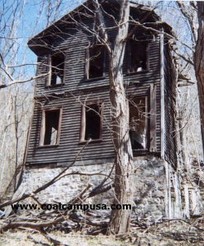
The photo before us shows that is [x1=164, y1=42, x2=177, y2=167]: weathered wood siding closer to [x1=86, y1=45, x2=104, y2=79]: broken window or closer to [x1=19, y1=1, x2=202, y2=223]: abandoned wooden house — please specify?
[x1=19, y1=1, x2=202, y2=223]: abandoned wooden house

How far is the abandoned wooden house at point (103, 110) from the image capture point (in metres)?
12.9

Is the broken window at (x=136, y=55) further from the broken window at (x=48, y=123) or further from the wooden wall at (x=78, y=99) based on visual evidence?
the broken window at (x=48, y=123)

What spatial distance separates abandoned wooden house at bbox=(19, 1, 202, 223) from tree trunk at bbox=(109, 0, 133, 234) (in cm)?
143

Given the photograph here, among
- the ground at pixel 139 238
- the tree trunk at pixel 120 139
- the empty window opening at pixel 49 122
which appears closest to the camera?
the ground at pixel 139 238

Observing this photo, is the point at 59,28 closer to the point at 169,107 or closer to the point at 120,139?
the point at 169,107

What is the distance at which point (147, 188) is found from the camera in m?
12.6

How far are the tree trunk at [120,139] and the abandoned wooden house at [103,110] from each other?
1426mm

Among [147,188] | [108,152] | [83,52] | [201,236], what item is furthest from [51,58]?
[201,236]

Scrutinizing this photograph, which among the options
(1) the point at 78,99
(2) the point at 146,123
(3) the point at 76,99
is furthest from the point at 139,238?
(3) the point at 76,99

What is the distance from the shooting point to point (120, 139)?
33.6 feet

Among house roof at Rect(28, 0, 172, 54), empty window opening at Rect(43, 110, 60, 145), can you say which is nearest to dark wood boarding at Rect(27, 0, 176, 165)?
empty window opening at Rect(43, 110, 60, 145)

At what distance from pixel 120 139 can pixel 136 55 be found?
7.19 meters

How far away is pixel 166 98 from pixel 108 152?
10.9ft

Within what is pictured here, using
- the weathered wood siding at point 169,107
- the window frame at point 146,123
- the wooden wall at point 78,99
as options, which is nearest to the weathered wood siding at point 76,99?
the wooden wall at point 78,99
